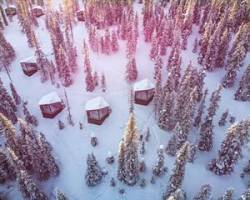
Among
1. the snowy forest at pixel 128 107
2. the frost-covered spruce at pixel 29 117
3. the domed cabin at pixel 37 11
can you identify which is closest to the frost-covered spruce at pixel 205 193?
the snowy forest at pixel 128 107

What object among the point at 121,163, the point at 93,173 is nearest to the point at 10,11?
the point at 93,173

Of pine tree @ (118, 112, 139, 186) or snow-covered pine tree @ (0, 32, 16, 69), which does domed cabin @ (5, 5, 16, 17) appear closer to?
snow-covered pine tree @ (0, 32, 16, 69)

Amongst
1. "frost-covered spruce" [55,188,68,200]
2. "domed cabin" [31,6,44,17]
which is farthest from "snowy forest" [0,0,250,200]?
"domed cabin" [31,6,44,17]

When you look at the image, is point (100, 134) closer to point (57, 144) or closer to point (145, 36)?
point (57, 144)

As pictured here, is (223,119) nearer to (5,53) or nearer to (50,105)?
(50,105)

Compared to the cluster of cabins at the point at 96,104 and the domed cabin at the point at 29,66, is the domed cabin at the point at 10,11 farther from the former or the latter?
the cluster of cabins at the point at 96,104

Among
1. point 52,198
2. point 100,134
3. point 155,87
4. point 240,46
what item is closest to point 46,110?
point 100,134
